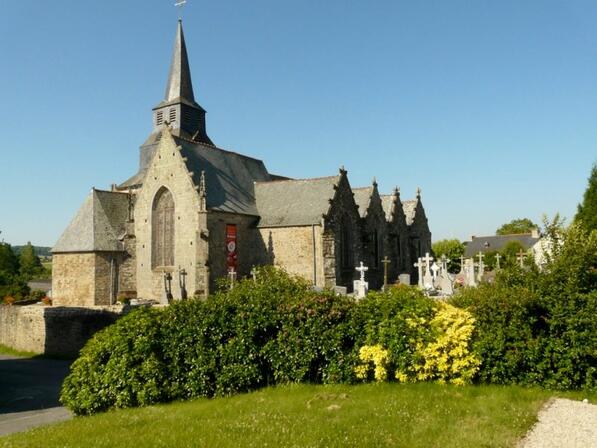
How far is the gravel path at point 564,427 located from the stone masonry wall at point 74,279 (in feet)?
89.3

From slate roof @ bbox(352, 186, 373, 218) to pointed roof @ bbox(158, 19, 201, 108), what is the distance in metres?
18.0

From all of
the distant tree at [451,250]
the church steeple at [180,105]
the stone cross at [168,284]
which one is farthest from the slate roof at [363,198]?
the distant tree at [451,250]

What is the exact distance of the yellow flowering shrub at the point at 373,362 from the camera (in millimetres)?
10742

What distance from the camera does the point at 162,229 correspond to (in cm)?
3112

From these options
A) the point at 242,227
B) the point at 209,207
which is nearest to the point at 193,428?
the point at 209,207

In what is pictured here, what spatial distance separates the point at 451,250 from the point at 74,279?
5446cm

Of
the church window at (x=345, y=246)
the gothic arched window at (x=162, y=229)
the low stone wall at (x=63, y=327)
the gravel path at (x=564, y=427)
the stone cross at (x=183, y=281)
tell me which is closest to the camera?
the gravel path at (x=564, y=427)

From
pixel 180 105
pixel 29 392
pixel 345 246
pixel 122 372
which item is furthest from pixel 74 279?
pixel 122 372

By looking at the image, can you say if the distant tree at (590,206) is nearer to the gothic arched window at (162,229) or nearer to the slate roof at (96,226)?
the gothic arched window at (162,229)

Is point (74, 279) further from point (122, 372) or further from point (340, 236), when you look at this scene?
point (122, 372)

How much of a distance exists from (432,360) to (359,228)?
2425 centimetres

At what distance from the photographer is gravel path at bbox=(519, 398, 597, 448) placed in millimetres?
7423

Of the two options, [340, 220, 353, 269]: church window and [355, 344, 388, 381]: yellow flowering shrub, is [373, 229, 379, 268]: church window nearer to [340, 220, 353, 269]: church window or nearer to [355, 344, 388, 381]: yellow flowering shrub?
[340, 220, 353, 269]: church window

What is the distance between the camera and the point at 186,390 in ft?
37.3
